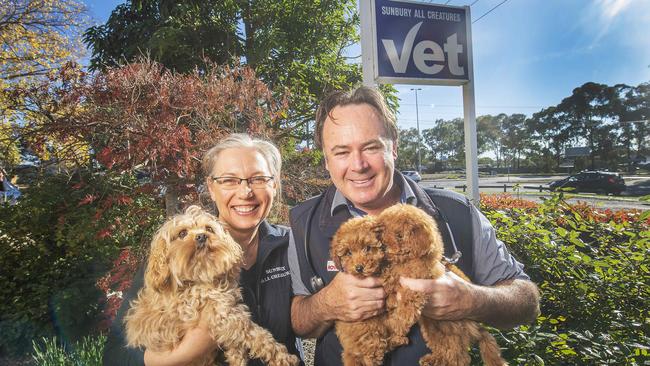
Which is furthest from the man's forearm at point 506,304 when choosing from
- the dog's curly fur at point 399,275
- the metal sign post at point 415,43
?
the metal sign post at point 415,43

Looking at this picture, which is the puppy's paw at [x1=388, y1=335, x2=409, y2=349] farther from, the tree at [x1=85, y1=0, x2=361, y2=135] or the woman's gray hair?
the tree at [x1=85, y1=0, x2=361, y2=135]

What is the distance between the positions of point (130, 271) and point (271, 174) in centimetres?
220

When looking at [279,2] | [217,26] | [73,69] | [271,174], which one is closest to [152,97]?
[73,69]

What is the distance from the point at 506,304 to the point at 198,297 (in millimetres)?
1428

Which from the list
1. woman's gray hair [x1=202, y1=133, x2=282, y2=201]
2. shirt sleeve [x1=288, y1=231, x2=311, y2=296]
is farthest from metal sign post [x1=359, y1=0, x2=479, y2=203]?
shirt sleeve [x1=288, y1=231, x2=311, y2=296]

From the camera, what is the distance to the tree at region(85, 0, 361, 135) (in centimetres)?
310

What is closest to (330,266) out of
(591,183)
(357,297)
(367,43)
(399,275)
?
(357,297)

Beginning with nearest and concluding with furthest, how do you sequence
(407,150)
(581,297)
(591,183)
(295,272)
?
1. (295,272)
2. (407,150)
3. (581,297)
4. (591,183)

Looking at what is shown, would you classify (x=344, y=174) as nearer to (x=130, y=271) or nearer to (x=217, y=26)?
(x=130, y=271)

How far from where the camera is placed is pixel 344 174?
61.4 inches

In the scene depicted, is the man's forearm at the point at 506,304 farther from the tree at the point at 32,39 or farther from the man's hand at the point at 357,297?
the tree at the point at 32,39

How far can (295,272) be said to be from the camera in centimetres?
169

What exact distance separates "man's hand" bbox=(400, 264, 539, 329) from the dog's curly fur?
4 cm

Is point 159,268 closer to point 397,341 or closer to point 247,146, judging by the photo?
point 247,146
